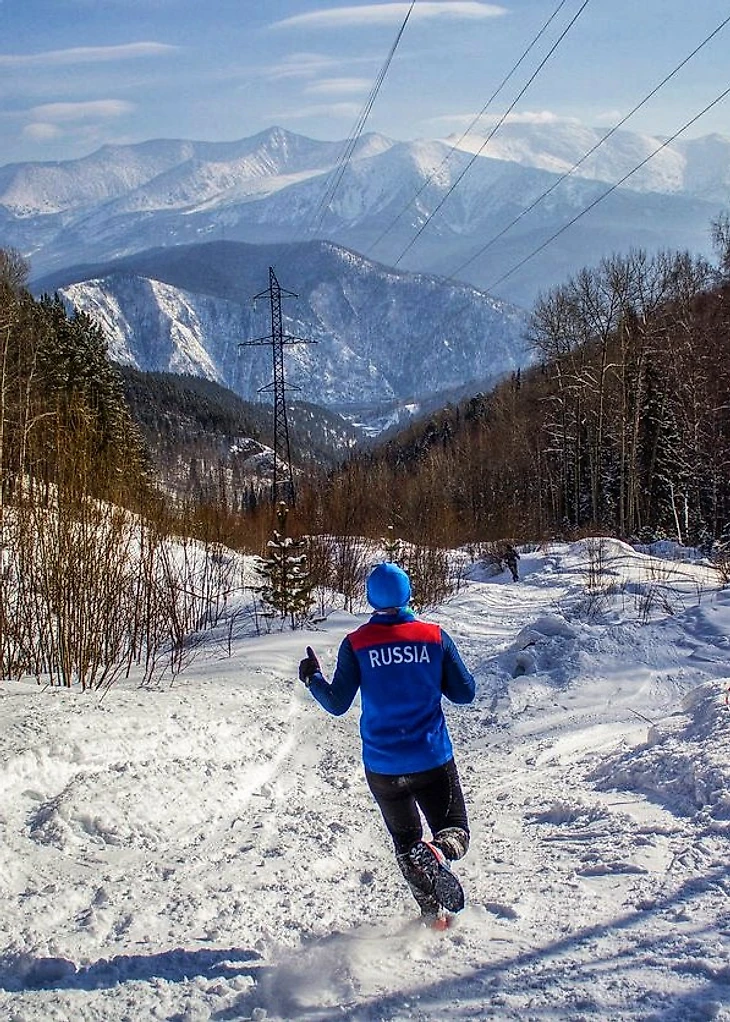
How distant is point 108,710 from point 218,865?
78.3 inches

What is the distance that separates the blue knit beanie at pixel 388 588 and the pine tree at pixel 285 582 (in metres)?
7.28

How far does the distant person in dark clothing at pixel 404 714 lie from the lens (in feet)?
12.3

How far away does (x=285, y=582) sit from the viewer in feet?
36.6

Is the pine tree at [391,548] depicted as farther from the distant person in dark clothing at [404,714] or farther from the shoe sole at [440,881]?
the shoe sole at [440,881]

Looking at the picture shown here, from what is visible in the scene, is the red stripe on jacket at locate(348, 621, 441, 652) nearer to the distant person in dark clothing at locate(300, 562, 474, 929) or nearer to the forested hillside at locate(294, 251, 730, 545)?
the distant person in dark clothing at locate(300, 562, 474, 929)

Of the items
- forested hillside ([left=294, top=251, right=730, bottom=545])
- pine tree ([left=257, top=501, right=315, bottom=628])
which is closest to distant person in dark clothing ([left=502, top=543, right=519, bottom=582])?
forested hillside ([left=294, top=251, right=730, bottom=545])

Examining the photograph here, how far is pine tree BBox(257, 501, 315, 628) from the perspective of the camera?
438 inches

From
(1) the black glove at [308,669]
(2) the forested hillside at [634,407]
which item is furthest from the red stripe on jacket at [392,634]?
(2) the forested hillside at [634,407]

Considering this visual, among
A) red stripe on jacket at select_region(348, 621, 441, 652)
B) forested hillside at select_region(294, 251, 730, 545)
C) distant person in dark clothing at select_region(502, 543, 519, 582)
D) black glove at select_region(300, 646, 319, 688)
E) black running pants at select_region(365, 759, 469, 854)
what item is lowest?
black running pants at select_region(365, 759, 469, 854)

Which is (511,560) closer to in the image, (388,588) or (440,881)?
(388,588)

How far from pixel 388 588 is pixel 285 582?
24.6ft

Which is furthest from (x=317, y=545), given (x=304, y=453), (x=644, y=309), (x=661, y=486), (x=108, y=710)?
(x=304, y=453)

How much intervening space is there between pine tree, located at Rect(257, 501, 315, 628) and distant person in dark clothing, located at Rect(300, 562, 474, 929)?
23.7 ft

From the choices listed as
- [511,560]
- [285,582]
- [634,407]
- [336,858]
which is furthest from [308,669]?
[634,407]
